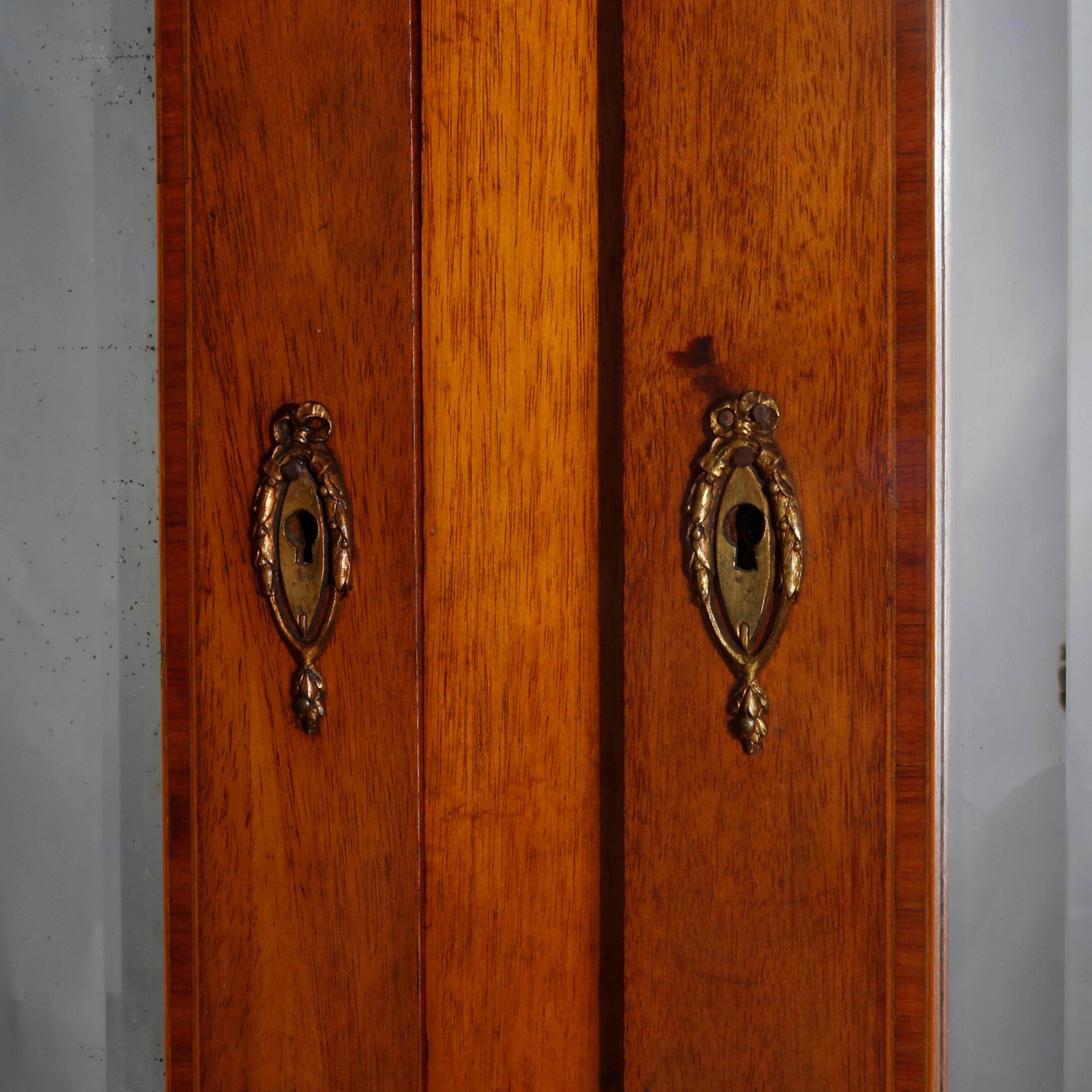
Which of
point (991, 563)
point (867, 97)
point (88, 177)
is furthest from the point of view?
point (88, 177)

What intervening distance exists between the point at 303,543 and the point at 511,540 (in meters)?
0.15

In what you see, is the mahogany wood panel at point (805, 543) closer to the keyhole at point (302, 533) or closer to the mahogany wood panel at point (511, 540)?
the mahogany wood panel at point (511, 540)

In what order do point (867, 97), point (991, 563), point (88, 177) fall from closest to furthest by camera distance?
1. point (867, 97)
2. point (991, 563)
3. point (88, 177)

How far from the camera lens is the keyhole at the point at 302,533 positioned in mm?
611

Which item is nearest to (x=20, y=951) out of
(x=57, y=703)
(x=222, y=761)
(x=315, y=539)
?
(x=57, y=703)

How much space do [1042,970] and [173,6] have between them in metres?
0.89

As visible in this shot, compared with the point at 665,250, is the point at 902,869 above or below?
below

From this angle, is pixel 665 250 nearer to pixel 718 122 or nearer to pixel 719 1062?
pixel 718 122

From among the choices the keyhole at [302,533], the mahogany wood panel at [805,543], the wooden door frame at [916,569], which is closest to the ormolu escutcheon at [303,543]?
the keyhole at [302,533]

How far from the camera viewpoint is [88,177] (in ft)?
2.37

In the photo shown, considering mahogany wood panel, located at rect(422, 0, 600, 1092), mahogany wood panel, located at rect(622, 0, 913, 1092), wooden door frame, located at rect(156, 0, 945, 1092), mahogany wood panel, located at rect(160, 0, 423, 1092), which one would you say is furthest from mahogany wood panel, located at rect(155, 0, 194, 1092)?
wooden door frame, located at rect(156, 0, 945, 1092)

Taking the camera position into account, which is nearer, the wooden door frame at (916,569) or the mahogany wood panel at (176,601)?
the wooden door frame at (916,569)

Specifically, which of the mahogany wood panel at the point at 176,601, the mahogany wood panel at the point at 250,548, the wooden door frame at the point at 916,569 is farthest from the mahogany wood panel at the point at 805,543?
the mahogany wood panel at the point at 176,601

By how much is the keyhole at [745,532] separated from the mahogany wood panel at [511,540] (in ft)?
0.29
